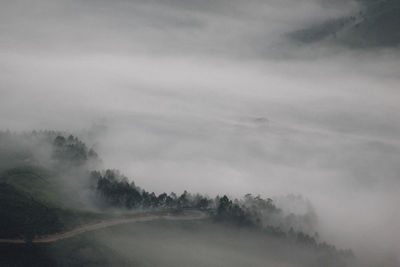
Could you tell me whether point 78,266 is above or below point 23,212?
below

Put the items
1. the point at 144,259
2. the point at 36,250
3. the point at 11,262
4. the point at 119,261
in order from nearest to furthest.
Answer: the point at 11,262
the point at 36,250
the point at 119,261
the point at 144,259

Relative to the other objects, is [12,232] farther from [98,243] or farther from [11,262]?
[98,243]

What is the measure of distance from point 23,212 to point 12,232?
1903cm

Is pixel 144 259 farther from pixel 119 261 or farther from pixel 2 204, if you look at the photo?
pixel 2 204

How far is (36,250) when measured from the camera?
563 ft

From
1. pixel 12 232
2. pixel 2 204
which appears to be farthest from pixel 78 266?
pixel 2 204

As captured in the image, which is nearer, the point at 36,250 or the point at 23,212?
the point at 36,250

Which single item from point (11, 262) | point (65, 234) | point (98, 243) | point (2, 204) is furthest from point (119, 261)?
point (2, 204)

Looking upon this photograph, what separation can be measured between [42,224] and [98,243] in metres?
24.8

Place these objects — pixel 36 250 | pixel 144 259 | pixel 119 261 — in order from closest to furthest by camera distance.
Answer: pixel 36 250
pixel 119 261
pixel 144 259

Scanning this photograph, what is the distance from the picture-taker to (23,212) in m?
193

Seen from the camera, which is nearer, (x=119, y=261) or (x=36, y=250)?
(x=36, y=250)

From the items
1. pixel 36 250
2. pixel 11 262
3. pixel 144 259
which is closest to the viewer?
pixel 11 262

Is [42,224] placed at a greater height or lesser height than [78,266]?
greater
